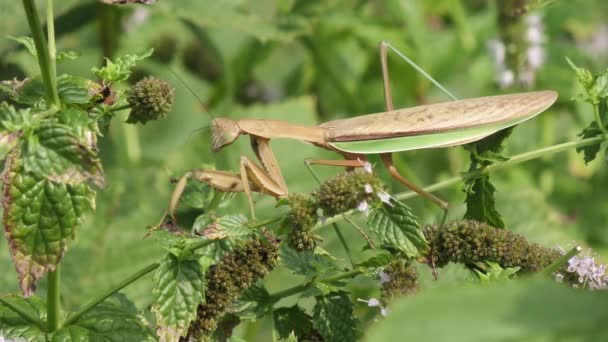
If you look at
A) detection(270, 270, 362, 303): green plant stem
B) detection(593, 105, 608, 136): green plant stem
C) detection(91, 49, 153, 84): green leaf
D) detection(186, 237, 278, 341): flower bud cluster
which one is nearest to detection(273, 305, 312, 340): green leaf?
detection(270, 270, 362, 303): green plant stem

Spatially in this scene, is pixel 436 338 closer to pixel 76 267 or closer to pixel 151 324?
pixel 151 324

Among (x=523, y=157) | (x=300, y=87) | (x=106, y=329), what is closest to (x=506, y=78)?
(x=300, y=87)

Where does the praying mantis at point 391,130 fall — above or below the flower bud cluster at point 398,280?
above

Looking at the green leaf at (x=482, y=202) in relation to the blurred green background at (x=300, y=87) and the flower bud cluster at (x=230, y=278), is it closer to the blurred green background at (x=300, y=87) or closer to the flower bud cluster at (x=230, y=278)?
the flower bud cluster at (x=230, y=278)

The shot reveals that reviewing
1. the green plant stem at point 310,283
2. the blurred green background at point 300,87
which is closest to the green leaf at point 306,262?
the green plant stem at point 310,283

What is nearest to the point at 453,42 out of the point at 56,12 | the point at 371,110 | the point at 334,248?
the point at 371,110

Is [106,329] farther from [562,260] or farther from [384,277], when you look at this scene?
[562,260]
